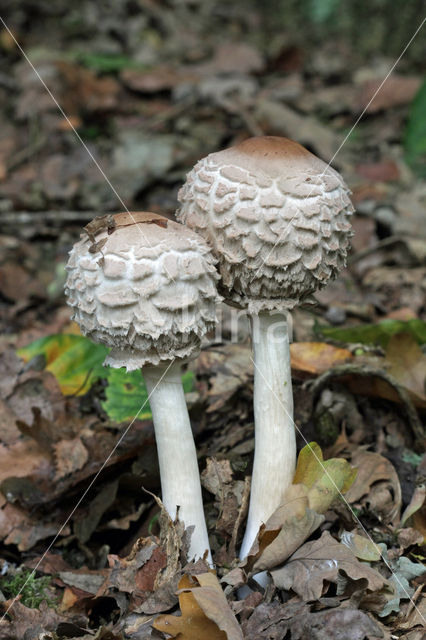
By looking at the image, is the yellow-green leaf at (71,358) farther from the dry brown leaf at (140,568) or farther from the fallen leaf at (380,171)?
the fallen leaf at (380,171)

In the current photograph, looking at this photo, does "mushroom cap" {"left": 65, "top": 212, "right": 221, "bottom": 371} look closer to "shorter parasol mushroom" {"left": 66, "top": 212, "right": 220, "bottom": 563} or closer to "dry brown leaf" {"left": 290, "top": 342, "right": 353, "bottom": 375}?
"shorter parasol mushroom" {"left": 66, "top": 212, "right": 220, "bottom": 563}

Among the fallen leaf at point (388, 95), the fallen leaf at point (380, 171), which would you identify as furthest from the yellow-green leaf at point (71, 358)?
the fallen leaf at point (388, 95)

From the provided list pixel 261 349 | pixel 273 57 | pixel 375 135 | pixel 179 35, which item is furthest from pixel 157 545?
pixel 179 35

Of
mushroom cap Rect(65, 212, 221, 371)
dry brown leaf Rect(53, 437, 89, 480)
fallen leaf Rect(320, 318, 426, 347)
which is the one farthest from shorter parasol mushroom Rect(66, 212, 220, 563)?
fallen leaf Rect(320, 318, 426, 347)

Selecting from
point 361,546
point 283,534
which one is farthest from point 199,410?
point 361,546

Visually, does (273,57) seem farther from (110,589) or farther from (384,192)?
(110,589)

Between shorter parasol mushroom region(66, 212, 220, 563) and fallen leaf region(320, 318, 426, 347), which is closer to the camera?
shorter parasol mushroom region(66, 212, 220, 563)

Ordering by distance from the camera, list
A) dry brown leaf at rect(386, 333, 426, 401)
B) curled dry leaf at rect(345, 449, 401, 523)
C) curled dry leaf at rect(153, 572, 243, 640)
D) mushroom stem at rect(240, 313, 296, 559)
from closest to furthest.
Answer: curled dry leaf at rect(153, 572, 243, 640) < mushroom stem at rect(240, 313, 296, 559) < curled dry leaf at rect(345, 449, 401, 523) < dry brown leaf at rect(386, 333, 426, 401)

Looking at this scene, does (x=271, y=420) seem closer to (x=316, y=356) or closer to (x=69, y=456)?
(x=316, y=356)
